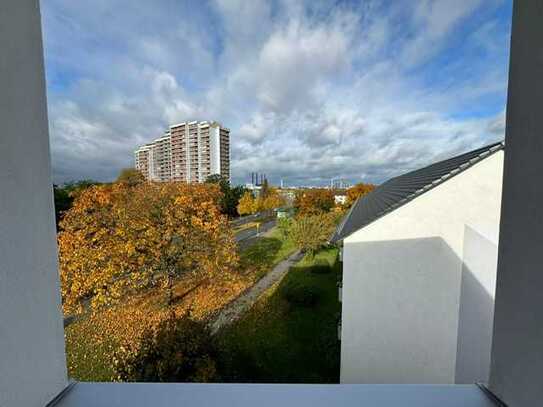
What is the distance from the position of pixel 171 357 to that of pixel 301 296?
611cm

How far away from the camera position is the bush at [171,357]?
3.37 meters

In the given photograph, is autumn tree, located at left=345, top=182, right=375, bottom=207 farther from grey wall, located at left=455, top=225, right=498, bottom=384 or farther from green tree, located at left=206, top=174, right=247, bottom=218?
grey wall, located at left=455, top=225, right=498, bottom=384

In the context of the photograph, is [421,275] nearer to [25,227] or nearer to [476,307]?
[476,307]

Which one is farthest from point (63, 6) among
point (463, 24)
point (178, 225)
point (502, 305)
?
point (178, 225)

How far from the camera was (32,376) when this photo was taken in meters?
0.70

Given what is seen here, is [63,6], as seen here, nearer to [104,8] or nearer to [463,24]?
[104,8]

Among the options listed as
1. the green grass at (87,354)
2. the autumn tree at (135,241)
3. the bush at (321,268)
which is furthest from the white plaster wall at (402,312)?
the bush at (321,268)

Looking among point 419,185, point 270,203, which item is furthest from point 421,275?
point 270,203

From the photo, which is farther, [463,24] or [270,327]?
[270,327]

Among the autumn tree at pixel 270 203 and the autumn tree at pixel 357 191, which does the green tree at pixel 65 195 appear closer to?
the autumn tree at pixel 270 203

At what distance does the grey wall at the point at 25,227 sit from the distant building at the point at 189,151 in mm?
10047

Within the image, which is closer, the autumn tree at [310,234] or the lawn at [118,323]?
the lawn at [118,323]

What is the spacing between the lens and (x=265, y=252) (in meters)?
15.4

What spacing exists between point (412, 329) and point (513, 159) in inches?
174
